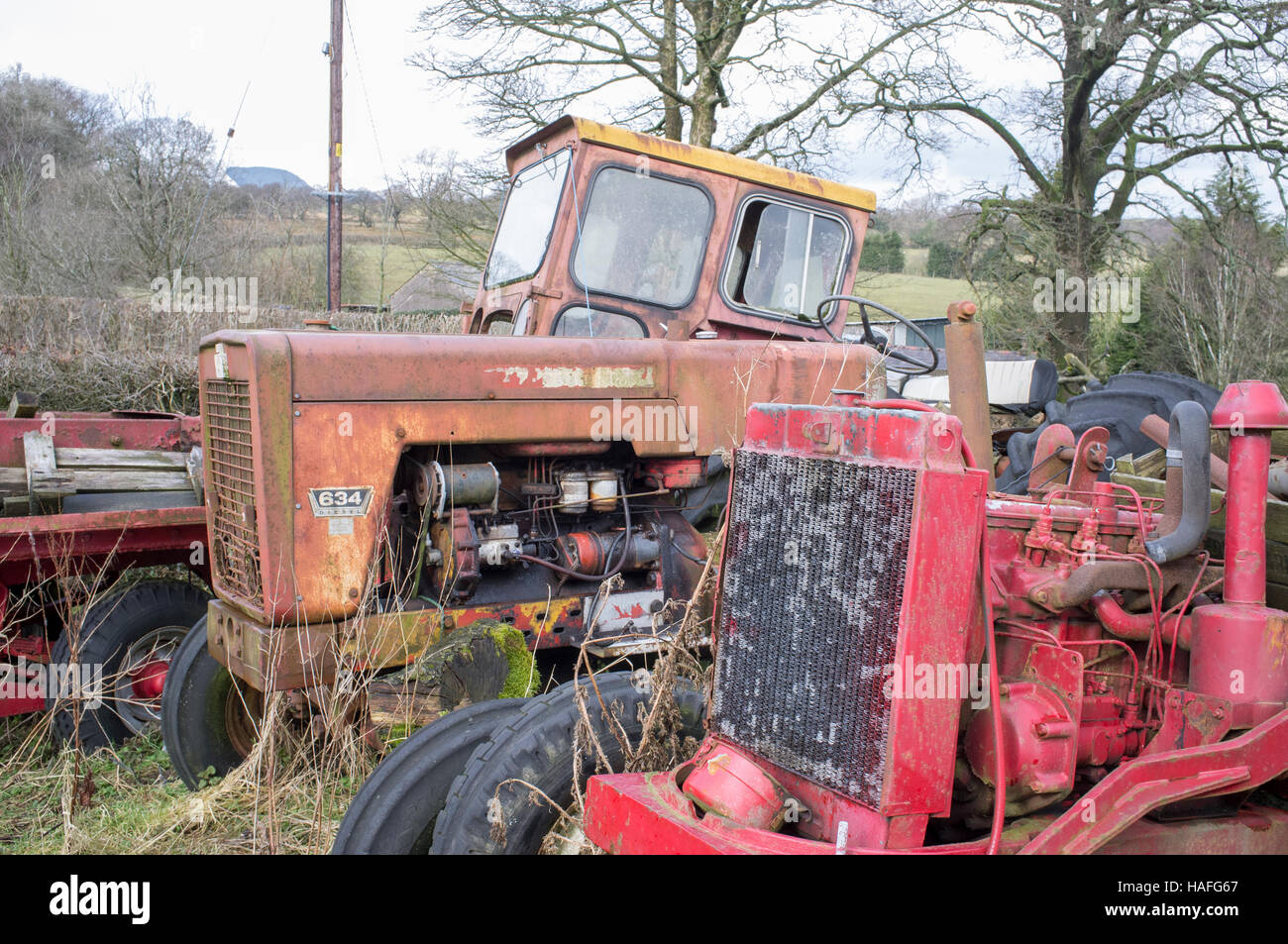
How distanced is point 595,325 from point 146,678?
2.77 m

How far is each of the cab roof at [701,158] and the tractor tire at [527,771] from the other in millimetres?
2415

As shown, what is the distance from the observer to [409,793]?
290 cm

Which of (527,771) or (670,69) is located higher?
(670,69)

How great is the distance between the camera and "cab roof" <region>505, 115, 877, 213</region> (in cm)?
426

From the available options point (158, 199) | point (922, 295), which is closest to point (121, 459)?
point (158, 199)

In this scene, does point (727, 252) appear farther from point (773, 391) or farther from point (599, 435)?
point (599, 435)

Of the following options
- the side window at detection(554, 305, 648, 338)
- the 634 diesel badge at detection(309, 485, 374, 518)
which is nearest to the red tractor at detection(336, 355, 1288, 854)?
the 634 diesel badge at detection(309, 485, 374, 518)

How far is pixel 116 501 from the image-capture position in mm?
4957

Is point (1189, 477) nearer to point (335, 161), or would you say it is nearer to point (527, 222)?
point (527, 222)

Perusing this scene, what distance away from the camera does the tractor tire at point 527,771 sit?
2.68 metres

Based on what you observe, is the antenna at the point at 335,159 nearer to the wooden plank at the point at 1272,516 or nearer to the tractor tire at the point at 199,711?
the tractor tire at the point at 199,711

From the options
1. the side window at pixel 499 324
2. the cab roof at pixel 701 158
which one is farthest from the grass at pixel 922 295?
the side window at pixel 499 324

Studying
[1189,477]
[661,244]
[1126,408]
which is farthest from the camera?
[1126,408]

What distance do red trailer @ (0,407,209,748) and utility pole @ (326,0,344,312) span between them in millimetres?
7324
